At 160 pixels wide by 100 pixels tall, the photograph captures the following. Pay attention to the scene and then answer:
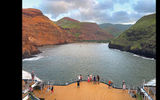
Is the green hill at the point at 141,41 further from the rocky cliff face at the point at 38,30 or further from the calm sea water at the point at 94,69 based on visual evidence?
the rocky cliff face at the point at 38,30

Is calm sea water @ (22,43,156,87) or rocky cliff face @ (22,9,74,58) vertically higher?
rocky cliff face @ (22,9,74,58)

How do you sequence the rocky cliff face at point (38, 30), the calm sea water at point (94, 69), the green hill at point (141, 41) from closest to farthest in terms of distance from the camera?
the calm sea water at point (94, 69) < the green hill at point (141, 41) < the rocky cliff face at point (38, 30)

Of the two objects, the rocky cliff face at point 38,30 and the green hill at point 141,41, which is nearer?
the green hill at point 141,41

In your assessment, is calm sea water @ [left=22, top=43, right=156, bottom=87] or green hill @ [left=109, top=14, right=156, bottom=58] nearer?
calm sea water @ [left=22, top=43, right=156, bottom=87]

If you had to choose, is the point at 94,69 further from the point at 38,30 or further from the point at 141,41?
the point at 38,30

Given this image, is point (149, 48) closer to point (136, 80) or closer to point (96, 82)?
point (136, 80)

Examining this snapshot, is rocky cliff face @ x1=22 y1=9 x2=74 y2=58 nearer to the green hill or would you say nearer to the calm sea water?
the green hill

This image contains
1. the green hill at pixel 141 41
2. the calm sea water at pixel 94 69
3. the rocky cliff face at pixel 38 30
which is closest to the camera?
the calm sea water at pixel 94 69

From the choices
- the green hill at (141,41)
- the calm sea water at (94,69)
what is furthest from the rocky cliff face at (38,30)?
the calm sea water at (94,69)

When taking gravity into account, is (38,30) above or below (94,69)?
above

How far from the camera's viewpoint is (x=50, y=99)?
669 inches

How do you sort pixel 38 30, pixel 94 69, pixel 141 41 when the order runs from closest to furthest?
pixel 94 69 < pixel 141 41 < pixel 38 30

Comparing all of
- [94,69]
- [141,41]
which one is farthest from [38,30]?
[94,69]

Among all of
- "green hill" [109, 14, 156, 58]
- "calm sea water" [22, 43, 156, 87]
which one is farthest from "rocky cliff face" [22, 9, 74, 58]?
"calm sea water" [22, 43, 156, 87]
